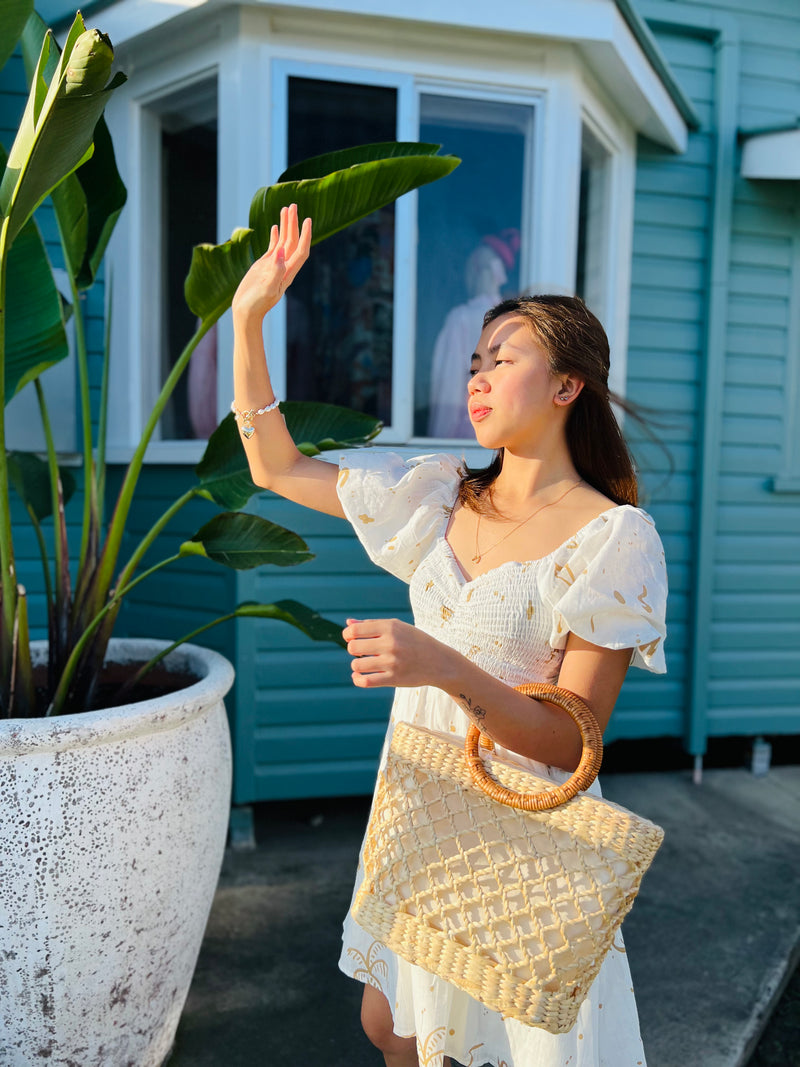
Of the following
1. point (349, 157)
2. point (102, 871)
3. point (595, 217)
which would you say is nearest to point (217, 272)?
point (349, 157)

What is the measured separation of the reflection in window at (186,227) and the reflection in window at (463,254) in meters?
0.90

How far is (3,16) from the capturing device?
76.8 inches

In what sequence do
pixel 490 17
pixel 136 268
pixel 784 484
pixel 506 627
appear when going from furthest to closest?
pixel 784 484
pixel 136 268
pixel 490 17
pixel 506 627

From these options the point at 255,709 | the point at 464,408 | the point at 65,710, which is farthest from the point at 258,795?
the point at 464,408

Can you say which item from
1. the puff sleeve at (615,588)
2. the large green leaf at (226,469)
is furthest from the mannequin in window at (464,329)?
the puff sleeve at (615,588)

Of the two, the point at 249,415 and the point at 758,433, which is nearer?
the point at 249,415

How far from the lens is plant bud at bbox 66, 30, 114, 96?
4.56ft

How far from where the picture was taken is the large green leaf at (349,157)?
1.98m

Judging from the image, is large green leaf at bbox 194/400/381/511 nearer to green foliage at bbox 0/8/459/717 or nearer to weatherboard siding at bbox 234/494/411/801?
green foliage at bbox 0/8/459/717

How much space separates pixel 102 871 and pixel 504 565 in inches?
41.6

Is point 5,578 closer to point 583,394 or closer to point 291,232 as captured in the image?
point 291,232

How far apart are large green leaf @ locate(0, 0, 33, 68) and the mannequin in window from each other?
2051mm

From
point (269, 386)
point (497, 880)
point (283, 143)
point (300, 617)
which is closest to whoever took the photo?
point (497, 880)

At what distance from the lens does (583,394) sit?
1639mm
